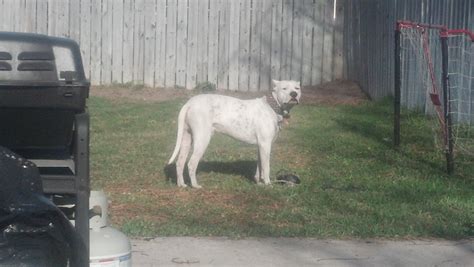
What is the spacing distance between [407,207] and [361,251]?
1578mm

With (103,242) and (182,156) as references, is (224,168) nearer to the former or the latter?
(182,156)

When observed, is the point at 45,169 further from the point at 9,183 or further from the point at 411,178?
the point at 411,178

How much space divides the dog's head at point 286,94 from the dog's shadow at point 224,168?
942 millimetres

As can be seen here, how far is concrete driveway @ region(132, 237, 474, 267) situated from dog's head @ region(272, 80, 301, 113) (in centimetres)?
247

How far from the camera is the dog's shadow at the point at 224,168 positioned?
11.1m

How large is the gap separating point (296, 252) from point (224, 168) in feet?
12.9

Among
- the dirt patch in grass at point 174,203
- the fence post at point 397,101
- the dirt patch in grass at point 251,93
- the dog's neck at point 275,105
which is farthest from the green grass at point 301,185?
the dirt patch in grass at point 251,93

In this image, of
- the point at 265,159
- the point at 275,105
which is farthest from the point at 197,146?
the point at 275,105

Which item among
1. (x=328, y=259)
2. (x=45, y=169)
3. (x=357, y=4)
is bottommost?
(x=328, y=259)

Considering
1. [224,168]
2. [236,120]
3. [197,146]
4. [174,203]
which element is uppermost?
[236,120]

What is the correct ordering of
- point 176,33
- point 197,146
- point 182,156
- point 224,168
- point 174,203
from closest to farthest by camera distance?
point 174,203
point 197,146
point 182,156
point 224,168
point 176,33

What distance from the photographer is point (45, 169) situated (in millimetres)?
4887

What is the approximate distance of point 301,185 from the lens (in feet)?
34.1

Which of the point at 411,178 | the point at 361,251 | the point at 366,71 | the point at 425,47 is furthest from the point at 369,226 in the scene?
the point at 366,71
